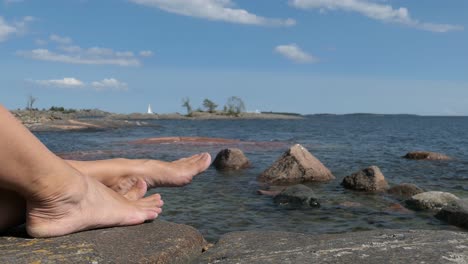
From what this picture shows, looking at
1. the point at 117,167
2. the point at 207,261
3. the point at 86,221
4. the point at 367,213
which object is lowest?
the point at 367,213

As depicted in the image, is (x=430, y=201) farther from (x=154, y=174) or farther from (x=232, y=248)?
(x=232, y=248)

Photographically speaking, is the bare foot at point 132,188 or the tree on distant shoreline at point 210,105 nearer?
the bare foot at point 132,188

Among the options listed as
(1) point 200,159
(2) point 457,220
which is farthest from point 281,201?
(1) point 200,159

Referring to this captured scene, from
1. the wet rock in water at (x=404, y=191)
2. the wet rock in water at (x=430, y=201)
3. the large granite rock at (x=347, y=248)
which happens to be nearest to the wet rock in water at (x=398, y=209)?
the wet rock in water at (x=430, y=201)

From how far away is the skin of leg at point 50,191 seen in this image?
2.93 m

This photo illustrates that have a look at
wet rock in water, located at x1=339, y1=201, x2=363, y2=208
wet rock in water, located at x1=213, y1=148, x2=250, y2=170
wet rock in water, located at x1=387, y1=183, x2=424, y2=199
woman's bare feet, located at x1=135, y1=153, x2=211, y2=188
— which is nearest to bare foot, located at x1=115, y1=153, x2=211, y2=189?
woman's bare feet, located at x1=135, y1=153, x2=211, y2=188

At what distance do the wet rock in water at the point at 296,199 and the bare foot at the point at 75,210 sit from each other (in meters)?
4.97

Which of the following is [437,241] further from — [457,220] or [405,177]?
[405,177]

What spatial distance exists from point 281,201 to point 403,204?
2273 mm

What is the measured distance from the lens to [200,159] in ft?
17.0

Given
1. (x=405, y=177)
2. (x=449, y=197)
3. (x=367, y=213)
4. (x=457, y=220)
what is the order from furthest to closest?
1. (x=405, y=177)
2. (x=449, y=197)
3. (x=367, y=213)
4. (x=457, y=220)

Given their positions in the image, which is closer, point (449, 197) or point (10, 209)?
point (10, 209)

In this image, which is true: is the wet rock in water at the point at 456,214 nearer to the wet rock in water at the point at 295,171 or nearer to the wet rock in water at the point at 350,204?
the wet rock in water at the point at 350,204

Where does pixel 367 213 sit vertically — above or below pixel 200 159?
below
